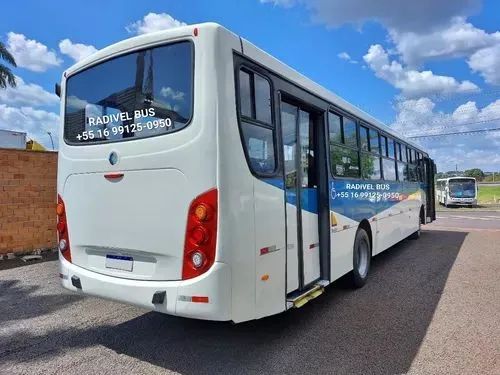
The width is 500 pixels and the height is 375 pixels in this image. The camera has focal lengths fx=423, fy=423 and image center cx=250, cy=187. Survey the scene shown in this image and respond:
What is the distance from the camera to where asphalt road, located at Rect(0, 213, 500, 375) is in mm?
4035

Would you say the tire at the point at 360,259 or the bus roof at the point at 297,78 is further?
the tire at the point at 360,259

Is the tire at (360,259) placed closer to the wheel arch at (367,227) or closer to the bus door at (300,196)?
the wheel arch at (367,227)

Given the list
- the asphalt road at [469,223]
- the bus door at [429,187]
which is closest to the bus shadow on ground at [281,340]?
the bus door at [429,187]

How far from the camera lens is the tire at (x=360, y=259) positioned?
6688 millimetres

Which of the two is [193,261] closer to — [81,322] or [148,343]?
[148,343]

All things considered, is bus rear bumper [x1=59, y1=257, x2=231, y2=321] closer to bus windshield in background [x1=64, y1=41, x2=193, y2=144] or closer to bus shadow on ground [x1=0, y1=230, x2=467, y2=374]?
bus shadow on ground [x1=0, y1=230, x2=467, y2=374]

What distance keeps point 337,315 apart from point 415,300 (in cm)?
142

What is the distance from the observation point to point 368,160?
298 inches

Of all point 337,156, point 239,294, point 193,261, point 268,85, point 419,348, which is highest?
point 268,85

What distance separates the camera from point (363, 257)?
715 cm

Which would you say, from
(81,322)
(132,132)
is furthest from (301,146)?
(81,322)

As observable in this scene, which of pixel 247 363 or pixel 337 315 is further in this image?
pixel 337 315

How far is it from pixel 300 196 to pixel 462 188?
3445 centimetres

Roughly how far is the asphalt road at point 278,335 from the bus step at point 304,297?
0.43 meters
